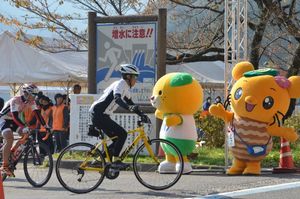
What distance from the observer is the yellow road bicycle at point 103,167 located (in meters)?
8.60

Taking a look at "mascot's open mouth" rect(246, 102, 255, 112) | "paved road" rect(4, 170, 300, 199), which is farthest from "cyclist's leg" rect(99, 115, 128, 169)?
"mascot's open mouth" rect(246, 102, 255, 112)

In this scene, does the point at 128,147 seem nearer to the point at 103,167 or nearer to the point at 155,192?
the point at 103,167

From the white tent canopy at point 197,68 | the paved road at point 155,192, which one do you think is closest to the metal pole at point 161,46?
the paved road at point 155,192

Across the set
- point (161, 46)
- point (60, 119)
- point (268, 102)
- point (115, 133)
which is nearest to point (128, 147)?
point (115, 133)

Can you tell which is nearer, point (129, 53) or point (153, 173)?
point (153, 173)

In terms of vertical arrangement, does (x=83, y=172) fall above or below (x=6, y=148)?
below

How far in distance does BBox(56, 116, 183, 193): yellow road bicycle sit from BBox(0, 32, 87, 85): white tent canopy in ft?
32.9

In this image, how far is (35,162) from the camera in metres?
9.25

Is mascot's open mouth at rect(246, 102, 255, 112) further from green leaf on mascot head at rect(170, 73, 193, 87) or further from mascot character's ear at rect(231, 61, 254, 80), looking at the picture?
Result: green leaf on mascot head at rect(170, 73, 193, 87)

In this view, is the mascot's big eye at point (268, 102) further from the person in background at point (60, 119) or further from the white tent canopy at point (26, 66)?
the white tent canopy at point (26, 66)

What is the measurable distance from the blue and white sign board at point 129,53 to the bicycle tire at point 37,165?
4.29 m

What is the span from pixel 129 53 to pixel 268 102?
4129 mm

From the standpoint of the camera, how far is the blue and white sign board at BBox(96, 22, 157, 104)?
1312 centimetres

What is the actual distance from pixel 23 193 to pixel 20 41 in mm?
10754
